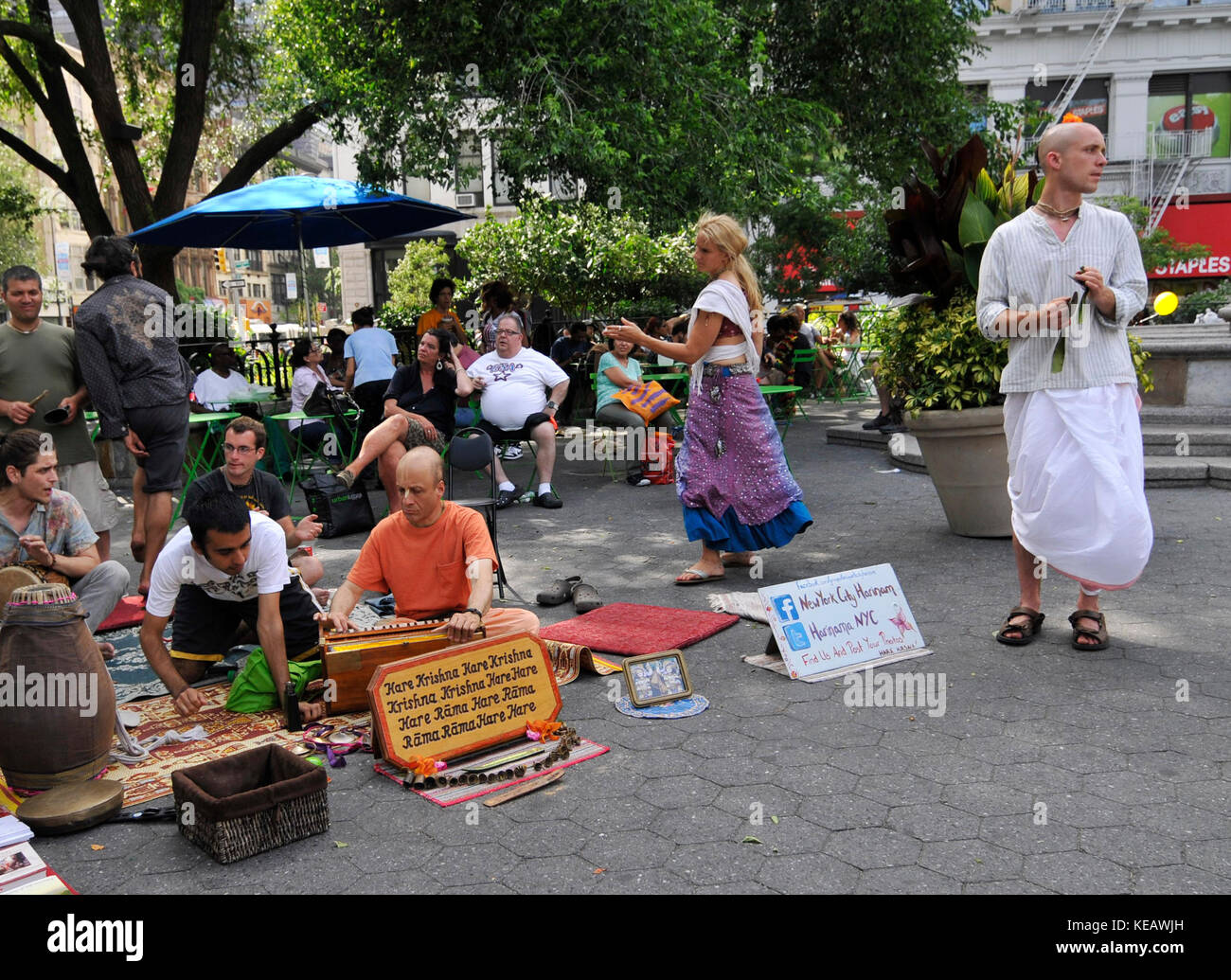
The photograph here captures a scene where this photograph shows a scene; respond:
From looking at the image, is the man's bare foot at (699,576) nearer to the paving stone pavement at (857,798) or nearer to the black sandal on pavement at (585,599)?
the black sandal on pavement at (585,599)

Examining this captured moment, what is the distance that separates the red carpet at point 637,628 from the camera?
213 inches

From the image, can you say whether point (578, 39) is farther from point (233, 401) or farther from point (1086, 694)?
point (1086, 694)

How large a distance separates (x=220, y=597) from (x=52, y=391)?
2.44 meters

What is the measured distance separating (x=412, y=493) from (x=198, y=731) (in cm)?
131

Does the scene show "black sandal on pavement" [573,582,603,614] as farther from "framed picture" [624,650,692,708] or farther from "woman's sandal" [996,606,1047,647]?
"woman's sandal" [996,606,1047,647]

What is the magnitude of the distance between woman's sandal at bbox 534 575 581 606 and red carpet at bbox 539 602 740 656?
332 mm

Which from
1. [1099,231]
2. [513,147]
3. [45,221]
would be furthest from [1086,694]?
[45,221]

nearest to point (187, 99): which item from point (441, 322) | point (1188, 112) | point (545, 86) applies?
point (441, 322)

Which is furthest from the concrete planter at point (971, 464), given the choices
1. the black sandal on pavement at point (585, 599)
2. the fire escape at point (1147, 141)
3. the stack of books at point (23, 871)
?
the fire escape at point (1147, 141)

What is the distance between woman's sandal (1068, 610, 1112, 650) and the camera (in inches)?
199

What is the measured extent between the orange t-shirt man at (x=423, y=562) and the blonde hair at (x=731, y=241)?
2303mm

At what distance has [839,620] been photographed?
5.06m

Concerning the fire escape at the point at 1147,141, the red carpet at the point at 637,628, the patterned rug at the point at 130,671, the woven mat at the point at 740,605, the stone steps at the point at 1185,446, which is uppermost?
the fire escape at the point at 1147,141

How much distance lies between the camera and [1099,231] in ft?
16.1
